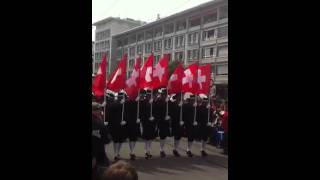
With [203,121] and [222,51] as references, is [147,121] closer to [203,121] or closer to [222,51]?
[203,121]

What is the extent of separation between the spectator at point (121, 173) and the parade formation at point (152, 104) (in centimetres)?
455

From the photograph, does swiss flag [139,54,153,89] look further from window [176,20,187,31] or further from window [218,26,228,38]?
window [176,20,187,31]

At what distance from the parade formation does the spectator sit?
14.9 ft

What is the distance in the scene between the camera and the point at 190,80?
712cm

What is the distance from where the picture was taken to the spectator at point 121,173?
1.51 meters

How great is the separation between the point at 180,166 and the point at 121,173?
4983 mm

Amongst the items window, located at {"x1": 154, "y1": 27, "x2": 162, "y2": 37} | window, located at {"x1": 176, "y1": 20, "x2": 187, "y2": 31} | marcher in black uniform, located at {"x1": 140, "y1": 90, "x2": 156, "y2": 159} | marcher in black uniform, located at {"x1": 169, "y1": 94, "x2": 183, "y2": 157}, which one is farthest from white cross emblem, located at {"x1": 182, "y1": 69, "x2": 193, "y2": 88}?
window, located at {"x1": 154, "y1": 27, "x2": 162, "y2": 37}

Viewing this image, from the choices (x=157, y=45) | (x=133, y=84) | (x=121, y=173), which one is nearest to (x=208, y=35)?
(x=157, y=45)

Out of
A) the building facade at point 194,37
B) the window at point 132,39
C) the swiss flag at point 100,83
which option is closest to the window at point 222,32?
the building facade at point 194,37

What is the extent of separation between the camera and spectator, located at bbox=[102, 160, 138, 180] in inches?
59.5

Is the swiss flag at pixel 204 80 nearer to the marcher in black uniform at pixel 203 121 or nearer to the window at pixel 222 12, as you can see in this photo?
the marcher in black uniform at pixel 203 121
